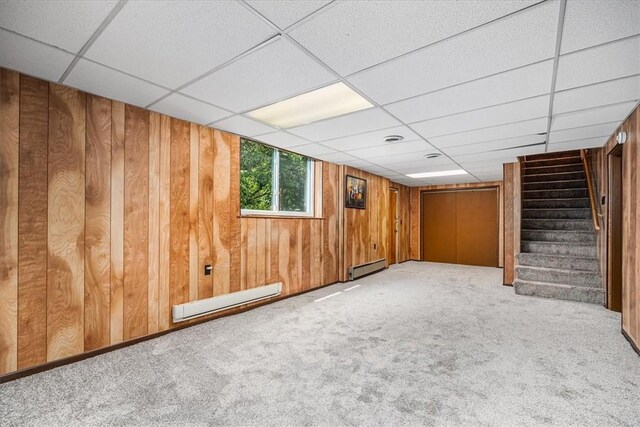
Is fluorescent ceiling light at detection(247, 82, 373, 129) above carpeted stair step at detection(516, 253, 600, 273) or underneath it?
above

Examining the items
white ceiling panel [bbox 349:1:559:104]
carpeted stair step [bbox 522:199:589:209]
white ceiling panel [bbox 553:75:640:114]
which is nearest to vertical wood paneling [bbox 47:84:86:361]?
white ceiling panel [bbox 349:1:559:104]

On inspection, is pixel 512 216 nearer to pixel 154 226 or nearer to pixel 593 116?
pixel 593 116

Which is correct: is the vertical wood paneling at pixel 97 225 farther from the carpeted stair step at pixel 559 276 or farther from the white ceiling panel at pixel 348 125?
the carpeted stair step at pixel 559 276

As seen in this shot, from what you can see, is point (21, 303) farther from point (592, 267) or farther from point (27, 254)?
point (592, 267)

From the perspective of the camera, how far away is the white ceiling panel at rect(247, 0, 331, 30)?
1.54 meters

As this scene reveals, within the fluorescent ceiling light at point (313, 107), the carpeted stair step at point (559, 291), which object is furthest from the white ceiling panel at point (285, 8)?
the carpeted stair step at point (559, 291)

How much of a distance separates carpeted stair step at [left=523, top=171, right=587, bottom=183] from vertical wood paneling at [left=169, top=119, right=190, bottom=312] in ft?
22.8

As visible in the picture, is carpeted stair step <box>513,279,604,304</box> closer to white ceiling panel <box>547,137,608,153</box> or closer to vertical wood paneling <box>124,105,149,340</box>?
white ceiling panel <box>547,137,608,153</box>

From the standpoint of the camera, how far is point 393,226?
866cm

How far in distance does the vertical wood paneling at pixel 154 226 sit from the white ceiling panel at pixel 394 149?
2832mm

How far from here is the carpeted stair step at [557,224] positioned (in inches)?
224

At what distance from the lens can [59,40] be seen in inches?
74.5

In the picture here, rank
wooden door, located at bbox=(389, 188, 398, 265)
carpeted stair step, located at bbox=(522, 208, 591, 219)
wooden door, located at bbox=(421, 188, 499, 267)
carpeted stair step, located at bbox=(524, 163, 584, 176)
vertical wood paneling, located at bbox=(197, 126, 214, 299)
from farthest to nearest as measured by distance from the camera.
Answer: wooden door, located at bbox=(389, 188, 398, 265)
wooden door, located at bbox=(421, 188, 499, 267)
carpeted stair step, located at bbox=(524, 163, 584, 176)
carpeted stair step, located at bbox=(522, 208, 591, 219)
vertical wood paneling, located at bbox=(197, 126, 214, 299)

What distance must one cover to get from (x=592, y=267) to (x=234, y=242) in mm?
5710
